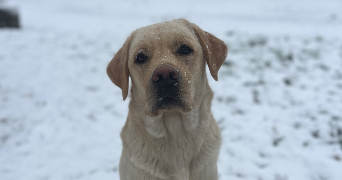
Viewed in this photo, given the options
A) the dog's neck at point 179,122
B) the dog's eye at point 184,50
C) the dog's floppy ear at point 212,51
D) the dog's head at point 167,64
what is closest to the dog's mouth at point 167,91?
the dog's head at point 167,64

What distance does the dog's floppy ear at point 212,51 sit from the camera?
2.16 meters

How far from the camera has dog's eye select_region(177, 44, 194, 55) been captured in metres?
2.08

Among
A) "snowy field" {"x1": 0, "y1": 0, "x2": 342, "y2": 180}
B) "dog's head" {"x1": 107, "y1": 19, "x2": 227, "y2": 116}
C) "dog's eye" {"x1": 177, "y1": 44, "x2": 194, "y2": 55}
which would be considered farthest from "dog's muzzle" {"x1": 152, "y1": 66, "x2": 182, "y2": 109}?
"snowy field" {"x1": 0, "y1": 0, "x2": 342, "y2": 180}

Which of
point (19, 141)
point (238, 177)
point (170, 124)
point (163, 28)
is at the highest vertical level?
point (163, 28)

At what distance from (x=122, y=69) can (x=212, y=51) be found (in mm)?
834

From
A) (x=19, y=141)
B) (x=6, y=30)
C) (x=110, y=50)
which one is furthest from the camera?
(x=6, y=30)

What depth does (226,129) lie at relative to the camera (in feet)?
11.4

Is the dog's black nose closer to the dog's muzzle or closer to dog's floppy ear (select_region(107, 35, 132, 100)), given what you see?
the dog's muzzle

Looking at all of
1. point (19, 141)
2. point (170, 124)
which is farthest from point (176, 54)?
point (19, 141)

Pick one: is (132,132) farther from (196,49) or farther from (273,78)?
(273,78)

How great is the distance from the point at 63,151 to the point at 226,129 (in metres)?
2.26

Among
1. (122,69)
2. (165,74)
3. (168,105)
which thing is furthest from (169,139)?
(122,69)

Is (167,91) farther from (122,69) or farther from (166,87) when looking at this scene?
(122,69)

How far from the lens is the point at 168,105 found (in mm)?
1865
